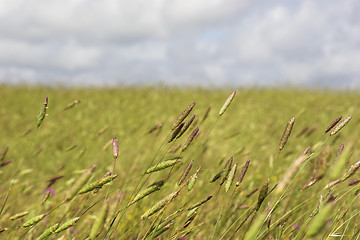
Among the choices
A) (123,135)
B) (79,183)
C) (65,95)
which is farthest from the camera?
(65,95)

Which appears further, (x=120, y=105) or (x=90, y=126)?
(x=120, y=105)

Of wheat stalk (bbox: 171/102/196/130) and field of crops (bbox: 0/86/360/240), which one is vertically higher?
wheat stalk (bbox: 171/102/196/130)

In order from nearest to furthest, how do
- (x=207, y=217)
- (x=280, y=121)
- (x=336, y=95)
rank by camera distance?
(x=207, y=217) < (x=280, y=121) < (x=336, y=95)

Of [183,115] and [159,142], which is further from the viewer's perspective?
[159,142]

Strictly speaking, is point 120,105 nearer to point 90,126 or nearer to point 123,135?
point 90,126

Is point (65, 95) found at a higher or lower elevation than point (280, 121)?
higher

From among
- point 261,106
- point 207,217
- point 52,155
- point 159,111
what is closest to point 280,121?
point 261,106

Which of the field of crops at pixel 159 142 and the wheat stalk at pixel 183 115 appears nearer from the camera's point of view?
the wheat stalk at pixel 183 115

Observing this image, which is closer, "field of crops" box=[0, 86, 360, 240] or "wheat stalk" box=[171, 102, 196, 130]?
"wheat stalk" box=[171, 102, 196, 130]

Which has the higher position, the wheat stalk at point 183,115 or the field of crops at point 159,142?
the wheat stalk at point 183,115

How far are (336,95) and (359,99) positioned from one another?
724mm

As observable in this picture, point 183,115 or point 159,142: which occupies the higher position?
point 183,115

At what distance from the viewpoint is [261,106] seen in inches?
320

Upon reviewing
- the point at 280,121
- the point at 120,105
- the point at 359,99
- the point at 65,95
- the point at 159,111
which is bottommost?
the point at 359,99
